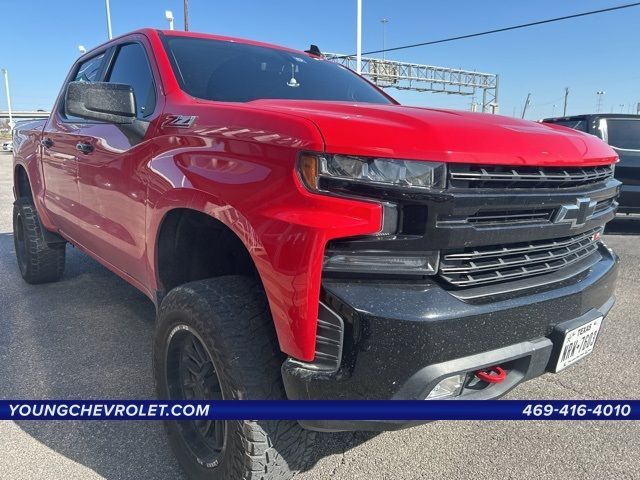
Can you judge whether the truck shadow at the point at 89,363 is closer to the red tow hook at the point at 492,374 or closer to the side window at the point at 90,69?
the red tow hook at the point at 492,374

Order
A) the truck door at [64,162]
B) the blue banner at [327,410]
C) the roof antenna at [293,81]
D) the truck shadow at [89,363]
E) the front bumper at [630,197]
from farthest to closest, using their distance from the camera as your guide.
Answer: the front bumper at [630,197] → the truck door at [64,162] → the roof antenna at [293,81] → the truck shadow at [89,363] → the blue banner at [327,410]

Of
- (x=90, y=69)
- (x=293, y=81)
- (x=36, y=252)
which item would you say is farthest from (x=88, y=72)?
(x=293, y=81)

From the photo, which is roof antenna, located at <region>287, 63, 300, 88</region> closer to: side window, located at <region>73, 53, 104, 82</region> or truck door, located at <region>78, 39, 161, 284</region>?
truck door, located at <region>78, 39, 161, 284</region>

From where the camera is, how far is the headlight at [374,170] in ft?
4.98

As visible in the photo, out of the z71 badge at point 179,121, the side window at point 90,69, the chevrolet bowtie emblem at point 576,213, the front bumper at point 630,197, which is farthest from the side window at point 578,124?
the z71 badge at point 179,121

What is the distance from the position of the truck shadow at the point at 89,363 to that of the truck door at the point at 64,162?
0.68m

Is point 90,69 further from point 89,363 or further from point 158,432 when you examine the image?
point 158,432

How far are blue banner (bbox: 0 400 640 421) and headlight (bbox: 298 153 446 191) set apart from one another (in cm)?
64

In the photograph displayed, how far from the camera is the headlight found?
152cm

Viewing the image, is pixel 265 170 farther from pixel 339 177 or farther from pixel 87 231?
pixel 87 231

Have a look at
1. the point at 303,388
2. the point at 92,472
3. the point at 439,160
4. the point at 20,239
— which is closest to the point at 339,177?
the point at 439,160

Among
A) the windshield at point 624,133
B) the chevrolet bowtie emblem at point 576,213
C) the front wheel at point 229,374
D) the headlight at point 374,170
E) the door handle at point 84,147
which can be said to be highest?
the headlight at point 374,170

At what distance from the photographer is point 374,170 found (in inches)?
60.1

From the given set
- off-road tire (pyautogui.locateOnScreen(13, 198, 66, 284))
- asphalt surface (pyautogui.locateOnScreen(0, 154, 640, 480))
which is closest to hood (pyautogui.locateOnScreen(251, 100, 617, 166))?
asphalt surface (pyautogui.locateOnScreen(0, 154, 640, 480))
